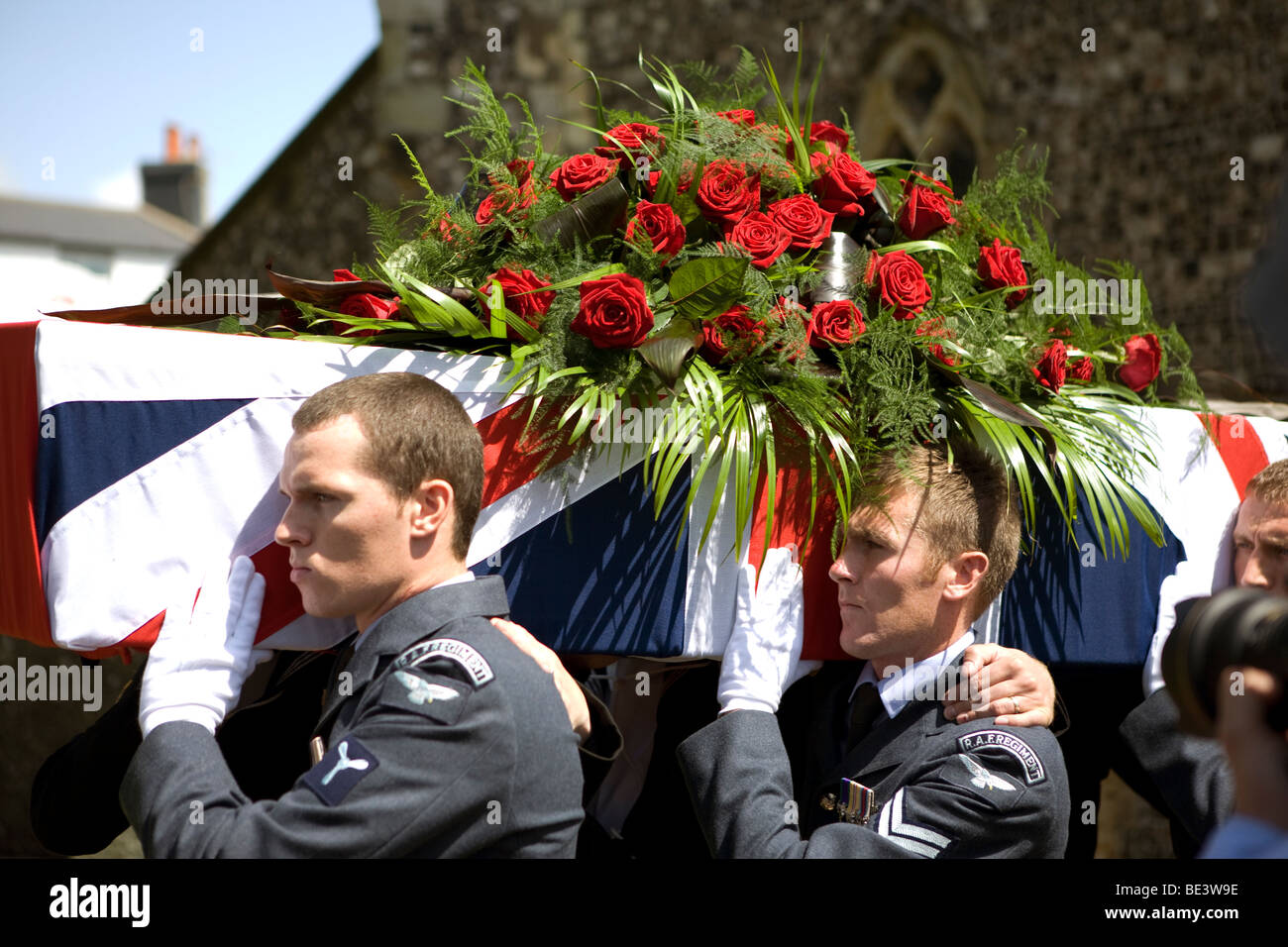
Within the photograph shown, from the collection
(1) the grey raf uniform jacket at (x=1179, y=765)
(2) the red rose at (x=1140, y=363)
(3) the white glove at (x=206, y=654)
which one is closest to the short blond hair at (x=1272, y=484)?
(2) the red rose at (x=1140, y=363)

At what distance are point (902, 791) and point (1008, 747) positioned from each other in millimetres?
203

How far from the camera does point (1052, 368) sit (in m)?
2.42

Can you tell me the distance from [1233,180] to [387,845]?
580cm

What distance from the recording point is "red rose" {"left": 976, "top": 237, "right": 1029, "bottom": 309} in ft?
8.41

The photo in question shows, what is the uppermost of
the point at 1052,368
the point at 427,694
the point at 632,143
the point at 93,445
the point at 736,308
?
the point at 632,143

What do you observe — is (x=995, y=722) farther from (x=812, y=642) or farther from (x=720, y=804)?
(x=720, y=804)

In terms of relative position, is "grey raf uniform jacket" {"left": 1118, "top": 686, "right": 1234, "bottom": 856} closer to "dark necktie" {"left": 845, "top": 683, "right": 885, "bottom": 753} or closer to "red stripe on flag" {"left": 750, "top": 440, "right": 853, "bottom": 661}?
"dark necktie" {"left": 845, "top": 683, "right": 885, "bottom": 753}

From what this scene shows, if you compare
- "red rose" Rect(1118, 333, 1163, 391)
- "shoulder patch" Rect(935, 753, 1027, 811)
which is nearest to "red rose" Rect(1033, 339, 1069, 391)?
"red rose" Rect(1118, 333, 1163, 391)

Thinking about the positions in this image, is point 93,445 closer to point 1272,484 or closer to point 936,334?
point 936,334

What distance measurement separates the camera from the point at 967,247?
8.75 ft

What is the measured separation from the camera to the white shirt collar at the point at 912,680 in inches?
91.4

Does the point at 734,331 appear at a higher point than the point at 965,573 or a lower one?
higher

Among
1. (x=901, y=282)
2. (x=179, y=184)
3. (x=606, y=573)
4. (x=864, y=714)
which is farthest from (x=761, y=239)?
(x=179, y=184)

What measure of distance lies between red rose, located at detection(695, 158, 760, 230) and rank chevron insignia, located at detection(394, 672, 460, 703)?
1.05m
